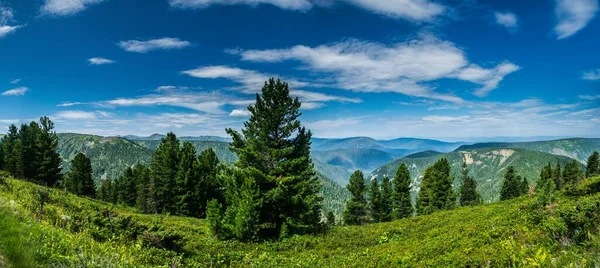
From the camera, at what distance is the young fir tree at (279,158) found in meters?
24.0

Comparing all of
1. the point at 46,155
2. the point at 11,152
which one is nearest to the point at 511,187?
the point at 46,155

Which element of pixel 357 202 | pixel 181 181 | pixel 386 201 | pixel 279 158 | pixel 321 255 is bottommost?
pixel 386 201

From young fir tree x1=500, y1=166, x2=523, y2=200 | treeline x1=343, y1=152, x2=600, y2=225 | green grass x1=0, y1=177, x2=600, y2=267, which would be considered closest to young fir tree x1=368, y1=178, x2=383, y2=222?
treeline x1=343, y1=152, x2=600, y2=225

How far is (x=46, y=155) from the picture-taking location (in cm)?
5284

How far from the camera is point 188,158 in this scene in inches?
1885

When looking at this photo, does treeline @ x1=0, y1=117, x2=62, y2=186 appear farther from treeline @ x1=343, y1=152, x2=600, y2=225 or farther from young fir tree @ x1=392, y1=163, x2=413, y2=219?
young fir tree @ x1=392, y1=163, x2=413, y2=219

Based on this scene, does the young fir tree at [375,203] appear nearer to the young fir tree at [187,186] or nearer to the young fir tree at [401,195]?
the young fir tree at [401,195]

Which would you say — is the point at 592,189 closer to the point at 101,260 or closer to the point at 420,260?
the point at 420,260

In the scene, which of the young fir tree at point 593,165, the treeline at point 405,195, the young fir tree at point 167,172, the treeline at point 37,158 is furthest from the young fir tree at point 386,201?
the treeline at point 37,158

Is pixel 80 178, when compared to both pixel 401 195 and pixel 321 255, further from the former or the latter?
pixel 321 255

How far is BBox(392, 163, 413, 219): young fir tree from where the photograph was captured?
60.8 m

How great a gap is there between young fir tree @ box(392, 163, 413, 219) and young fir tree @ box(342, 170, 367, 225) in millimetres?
6108

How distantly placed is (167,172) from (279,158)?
29.8 metres

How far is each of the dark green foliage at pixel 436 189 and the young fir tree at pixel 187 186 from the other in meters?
40.6
